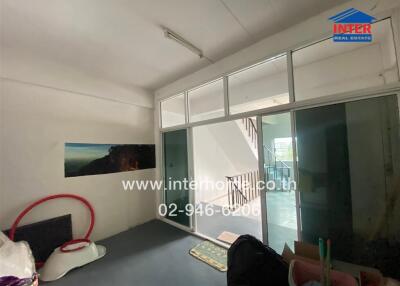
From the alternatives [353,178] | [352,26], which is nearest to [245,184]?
[353,178]

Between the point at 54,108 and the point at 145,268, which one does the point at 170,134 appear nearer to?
the point at 54,108

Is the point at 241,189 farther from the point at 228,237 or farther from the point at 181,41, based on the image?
the point at 181,41

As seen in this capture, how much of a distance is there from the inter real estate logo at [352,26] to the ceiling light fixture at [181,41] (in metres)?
1.68

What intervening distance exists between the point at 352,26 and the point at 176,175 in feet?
12.0

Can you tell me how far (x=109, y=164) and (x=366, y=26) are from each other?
→ 432 cm

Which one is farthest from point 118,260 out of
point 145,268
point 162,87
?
point 162,87

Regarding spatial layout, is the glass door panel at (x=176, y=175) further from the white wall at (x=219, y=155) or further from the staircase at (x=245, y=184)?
the staircase at (x=245, y=184)

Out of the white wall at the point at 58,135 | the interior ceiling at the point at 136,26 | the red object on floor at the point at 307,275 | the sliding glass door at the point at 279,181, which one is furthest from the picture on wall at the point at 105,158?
the red object on floor at the point at 307,275

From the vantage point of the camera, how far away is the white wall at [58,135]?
253cm

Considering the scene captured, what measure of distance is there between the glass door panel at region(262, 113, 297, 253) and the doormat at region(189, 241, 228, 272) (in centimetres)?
73

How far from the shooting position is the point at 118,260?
2686mm

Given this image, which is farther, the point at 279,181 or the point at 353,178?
the point at 279,181

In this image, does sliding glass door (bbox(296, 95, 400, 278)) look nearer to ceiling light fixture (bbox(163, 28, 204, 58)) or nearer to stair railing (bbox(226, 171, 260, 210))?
ceiling light fixture (bbox(163, 28, 204, 58))

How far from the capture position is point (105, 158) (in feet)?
11.5
